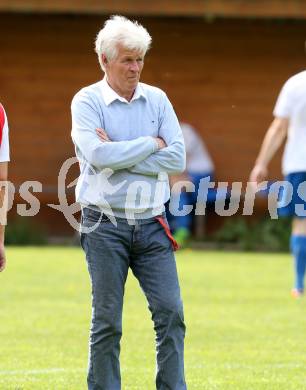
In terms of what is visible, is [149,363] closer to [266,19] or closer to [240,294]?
[240,294]

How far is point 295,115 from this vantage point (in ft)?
41.1

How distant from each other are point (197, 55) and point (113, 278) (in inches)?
572

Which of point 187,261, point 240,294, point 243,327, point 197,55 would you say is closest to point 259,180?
point 243,327

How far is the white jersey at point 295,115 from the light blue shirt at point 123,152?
569cm

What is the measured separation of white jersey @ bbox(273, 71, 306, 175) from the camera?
12312 millimetres

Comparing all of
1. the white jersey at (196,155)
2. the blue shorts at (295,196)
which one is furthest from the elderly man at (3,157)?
the white jersey at (196,155)

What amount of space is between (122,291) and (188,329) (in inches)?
145

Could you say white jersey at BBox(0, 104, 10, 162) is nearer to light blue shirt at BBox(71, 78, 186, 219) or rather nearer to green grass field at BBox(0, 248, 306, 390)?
light blue shirt at BBox(71, 78, 186, 219)

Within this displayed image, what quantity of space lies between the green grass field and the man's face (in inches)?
78.3

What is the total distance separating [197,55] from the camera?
68.4 feet

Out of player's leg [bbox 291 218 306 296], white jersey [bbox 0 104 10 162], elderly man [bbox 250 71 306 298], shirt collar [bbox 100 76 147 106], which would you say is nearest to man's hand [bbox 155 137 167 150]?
shirt collar [bbox 100 76 147 106]

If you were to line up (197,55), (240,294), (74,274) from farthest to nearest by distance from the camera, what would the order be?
(197,55) < (74,274) < (240,294)

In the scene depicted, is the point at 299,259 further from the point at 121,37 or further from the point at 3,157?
the point at 121,37

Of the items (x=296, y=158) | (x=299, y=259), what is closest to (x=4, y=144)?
(x=296, y=158)
